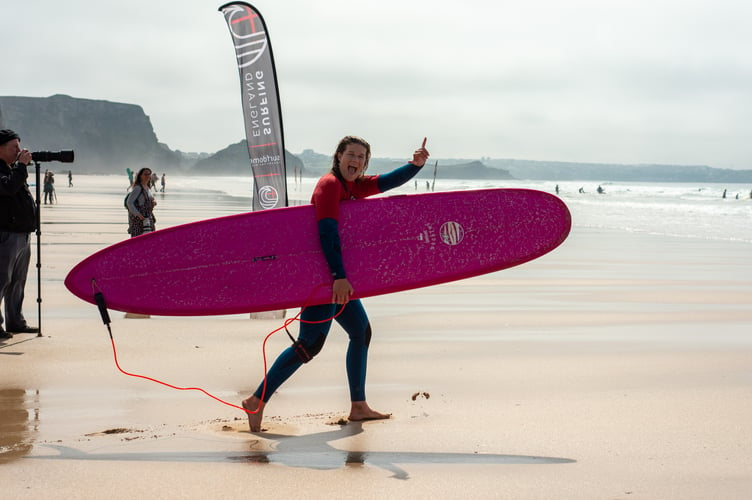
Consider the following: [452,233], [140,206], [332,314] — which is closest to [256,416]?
[332,314]

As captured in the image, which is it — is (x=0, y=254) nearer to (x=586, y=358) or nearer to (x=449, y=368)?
(x=449, y=368)

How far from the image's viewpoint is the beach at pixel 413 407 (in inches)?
115

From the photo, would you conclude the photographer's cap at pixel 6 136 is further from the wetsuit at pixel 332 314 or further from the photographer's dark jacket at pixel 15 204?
the wetsuit at pixel 332 314

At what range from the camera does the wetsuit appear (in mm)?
3510

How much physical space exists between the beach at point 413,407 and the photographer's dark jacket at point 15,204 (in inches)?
33.2

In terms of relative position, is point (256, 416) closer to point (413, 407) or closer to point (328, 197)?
point (413, 407)

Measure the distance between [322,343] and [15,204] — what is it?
10.2ft

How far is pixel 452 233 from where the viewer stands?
4.13 meters

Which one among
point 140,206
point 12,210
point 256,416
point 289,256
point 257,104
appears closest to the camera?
point 256,416

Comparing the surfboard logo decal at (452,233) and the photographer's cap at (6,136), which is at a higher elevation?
the photographer's cap at (6,136)

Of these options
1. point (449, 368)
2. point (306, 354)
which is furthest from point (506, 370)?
point (306, 354)

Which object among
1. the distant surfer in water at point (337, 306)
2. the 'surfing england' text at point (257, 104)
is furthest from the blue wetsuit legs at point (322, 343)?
the 'surfing england' text at point (257, 104)

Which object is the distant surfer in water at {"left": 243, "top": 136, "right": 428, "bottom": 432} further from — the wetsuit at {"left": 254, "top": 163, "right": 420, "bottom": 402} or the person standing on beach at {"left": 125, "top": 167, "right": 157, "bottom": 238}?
the person standing on beach at {"left": 125, "top": 167, "right": 157, "bottom": 238}

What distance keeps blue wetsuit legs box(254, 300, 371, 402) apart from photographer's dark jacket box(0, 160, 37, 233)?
2851mm
